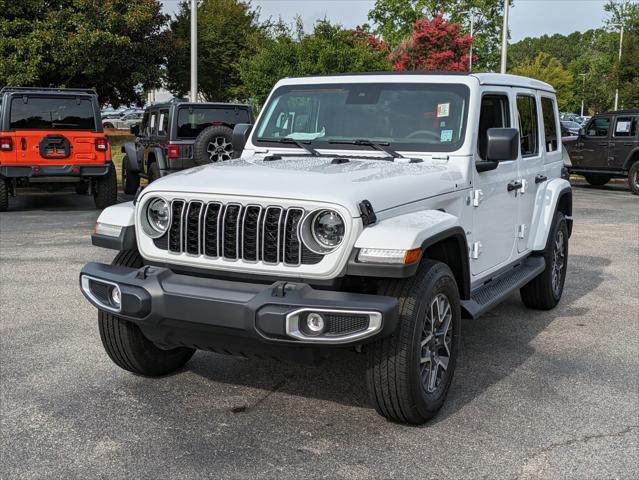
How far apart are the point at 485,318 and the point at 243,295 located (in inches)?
133

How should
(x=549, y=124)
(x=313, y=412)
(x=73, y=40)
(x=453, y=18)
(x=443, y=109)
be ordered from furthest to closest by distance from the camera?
(x=453, y=18), (x=73, y=40), (x=549, y=124), (x=443, y=109), (x=313, y=412)

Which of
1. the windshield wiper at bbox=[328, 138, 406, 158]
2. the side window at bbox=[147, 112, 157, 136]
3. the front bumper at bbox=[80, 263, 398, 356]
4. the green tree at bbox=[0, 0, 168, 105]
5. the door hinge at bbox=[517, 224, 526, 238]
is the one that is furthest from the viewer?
the green tree at bbox=[0, 0, 168, 105]

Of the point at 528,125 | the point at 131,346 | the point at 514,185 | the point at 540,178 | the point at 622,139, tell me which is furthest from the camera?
the point at 622,139

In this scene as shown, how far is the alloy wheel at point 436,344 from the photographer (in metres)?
4.13

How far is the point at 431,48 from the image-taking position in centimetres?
3428

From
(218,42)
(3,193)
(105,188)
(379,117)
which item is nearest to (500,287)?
(379,117)

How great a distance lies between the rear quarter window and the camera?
1373 cm

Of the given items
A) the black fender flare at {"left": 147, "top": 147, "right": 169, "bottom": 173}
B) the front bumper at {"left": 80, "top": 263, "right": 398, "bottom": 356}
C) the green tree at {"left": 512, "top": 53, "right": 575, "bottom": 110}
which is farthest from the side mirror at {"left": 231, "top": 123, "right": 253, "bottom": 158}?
the green tree at {"left": 512, "top": 53, "right": 575, "bottom": 110}

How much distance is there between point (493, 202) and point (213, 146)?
7706 millimetres

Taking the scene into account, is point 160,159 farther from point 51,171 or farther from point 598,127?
point 598,127

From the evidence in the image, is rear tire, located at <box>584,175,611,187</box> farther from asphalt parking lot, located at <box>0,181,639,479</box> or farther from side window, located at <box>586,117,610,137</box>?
asphalt parking lot, located at <box>0,181,639,479</box>

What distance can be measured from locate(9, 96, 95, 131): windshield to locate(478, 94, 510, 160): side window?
949 centimetres

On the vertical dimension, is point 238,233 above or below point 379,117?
below

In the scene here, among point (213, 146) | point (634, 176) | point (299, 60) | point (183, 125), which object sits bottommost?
point (634, 176)
